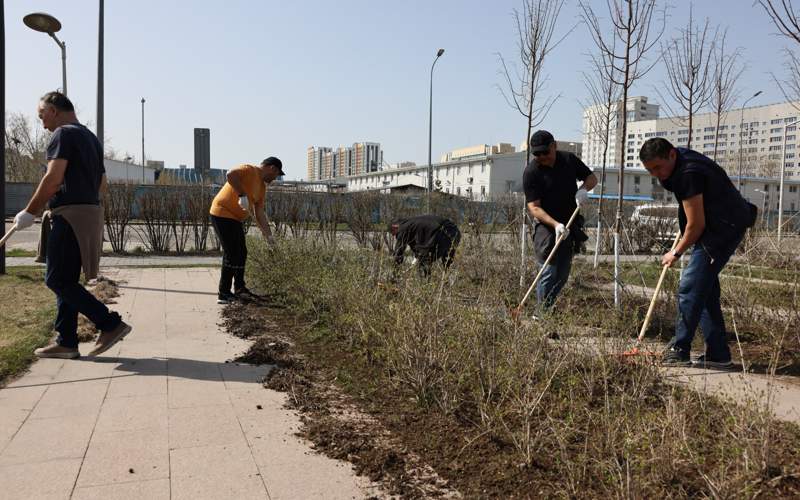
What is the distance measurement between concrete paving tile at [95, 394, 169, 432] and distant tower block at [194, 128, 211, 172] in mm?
11010

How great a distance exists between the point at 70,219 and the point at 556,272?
3774 millimetres

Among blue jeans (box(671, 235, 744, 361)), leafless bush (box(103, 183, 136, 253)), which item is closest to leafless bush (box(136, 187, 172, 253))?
leafless bush (box(103, 183, 136, 253))

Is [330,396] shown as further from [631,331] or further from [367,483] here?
[631,331]

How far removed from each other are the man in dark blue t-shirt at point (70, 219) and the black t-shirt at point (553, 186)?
137 inches

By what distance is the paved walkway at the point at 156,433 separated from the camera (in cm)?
254

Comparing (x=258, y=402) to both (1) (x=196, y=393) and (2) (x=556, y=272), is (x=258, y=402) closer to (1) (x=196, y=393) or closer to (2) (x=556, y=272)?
(1) (x=196, y=393)

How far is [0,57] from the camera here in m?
8.58

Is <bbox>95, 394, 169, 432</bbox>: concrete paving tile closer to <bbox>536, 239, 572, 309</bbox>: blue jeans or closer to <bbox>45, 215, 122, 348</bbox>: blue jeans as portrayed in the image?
<bbox>45, 215, 122, 348</bbox>: blue jeans

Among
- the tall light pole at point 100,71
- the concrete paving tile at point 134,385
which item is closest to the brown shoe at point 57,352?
the concrete paving tile at point 134,385

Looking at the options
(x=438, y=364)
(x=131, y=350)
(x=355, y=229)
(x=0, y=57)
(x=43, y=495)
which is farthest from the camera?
(x=355, y=229)

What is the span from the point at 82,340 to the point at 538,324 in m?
3.78

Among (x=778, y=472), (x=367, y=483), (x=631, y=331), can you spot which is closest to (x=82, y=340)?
(x=367, y=483)

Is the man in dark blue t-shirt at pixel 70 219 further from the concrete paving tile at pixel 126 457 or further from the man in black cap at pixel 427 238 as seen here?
the man in black cap at pixel 427 238

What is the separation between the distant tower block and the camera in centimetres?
1407
